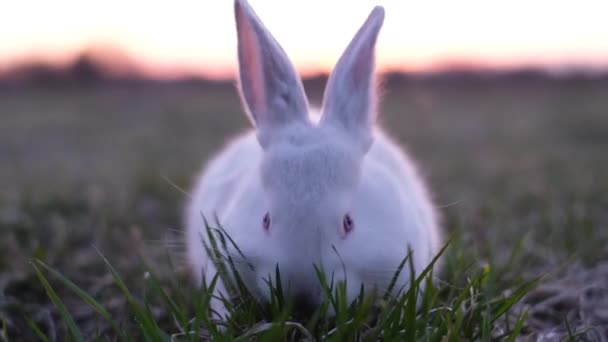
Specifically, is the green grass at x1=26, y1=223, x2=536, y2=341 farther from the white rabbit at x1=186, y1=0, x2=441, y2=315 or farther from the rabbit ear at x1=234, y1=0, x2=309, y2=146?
the rabbit ear at x1=234, y1=0, x2=309, y2=146

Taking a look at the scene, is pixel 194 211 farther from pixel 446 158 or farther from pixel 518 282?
pixel 446 158

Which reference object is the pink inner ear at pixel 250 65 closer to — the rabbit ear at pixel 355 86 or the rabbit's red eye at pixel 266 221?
the rabbit ear at pixel 355 86

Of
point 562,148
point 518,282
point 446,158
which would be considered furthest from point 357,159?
point 562,148

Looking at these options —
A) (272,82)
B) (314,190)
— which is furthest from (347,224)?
(272,82)

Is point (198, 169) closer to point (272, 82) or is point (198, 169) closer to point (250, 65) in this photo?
point (250, 65)

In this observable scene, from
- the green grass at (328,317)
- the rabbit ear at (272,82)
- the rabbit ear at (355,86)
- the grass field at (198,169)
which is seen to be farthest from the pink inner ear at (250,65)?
the green grass at (328,317)

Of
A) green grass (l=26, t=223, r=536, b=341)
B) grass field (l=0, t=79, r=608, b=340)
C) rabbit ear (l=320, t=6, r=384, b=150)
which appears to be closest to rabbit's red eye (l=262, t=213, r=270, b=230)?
green grass (l=26, t=223, r=536, b=341)
